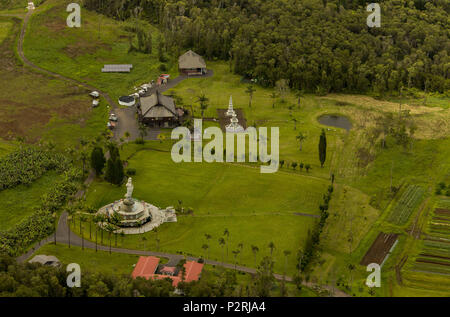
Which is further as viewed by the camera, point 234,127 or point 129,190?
point 234,127

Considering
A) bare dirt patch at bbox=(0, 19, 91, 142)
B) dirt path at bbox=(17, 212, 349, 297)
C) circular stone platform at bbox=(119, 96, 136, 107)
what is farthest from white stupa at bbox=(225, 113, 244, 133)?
dirt path at bbox=(17, 212, 349, 297)

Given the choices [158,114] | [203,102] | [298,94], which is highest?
[298,94]

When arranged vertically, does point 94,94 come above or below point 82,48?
below

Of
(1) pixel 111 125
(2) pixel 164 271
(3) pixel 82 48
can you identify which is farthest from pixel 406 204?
(3) pixel 82 48

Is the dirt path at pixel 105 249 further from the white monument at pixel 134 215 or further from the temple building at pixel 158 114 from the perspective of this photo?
the temple building at pixel 158 114

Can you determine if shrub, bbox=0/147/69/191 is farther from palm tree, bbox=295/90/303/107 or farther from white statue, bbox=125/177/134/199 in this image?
palm tree, bbox=295/90/303/107

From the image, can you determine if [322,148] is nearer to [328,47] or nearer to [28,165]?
[28,165]

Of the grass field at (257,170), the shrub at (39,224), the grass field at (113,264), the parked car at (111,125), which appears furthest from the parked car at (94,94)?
the grass field at (113,264)
